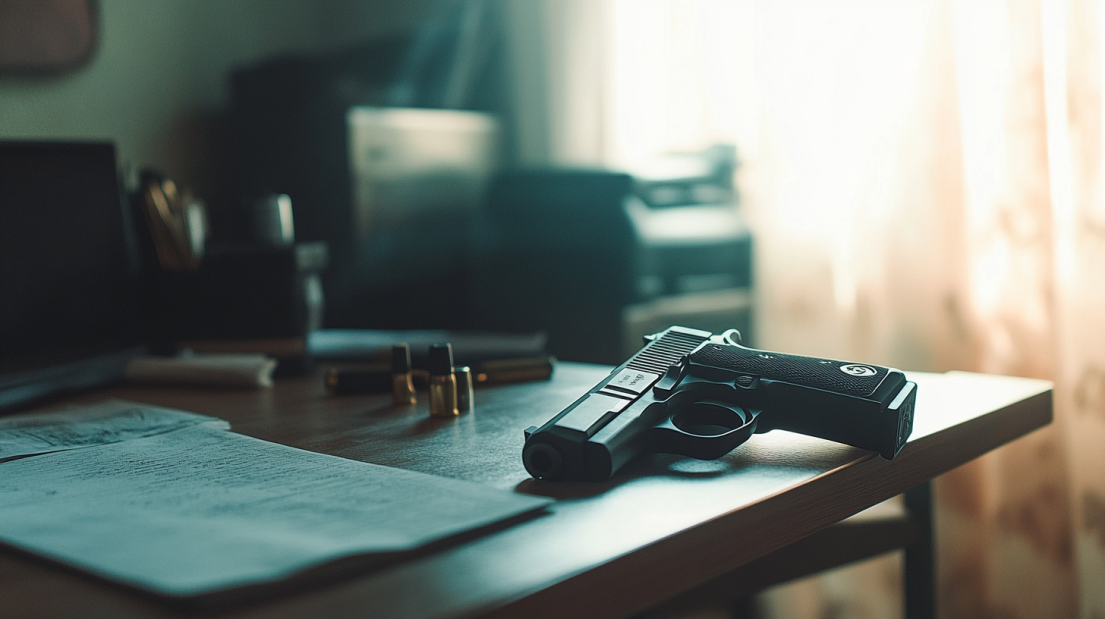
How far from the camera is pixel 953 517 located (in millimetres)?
1369

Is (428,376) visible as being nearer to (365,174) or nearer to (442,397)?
(442,397)

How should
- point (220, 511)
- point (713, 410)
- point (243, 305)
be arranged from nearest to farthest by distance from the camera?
point (220, 511) < point (713, 410) < point (243, 305)

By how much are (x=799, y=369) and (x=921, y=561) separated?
58cm

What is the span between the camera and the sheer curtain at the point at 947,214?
3.93ft

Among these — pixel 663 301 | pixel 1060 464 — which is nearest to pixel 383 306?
pixel 663 301

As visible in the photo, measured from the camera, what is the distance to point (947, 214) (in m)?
1.34

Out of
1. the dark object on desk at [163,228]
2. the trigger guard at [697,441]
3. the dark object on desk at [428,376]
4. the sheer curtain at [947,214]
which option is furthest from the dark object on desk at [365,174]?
the trigger guard at [697,441]

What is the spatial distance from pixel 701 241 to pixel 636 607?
3.93ft

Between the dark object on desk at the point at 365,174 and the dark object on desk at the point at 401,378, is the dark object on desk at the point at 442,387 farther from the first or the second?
the dark object on desk at the point at 365,174

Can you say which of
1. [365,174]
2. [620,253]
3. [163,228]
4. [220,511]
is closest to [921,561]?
[620,253]

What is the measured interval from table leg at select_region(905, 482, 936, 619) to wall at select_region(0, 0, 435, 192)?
50.2 inches

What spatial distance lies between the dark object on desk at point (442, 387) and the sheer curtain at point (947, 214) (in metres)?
0.96

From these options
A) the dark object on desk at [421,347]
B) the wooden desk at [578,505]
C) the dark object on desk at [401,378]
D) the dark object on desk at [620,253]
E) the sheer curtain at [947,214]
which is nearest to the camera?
the wooden desk at [578,505]

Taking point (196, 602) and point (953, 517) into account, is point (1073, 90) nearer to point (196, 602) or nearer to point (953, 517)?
point (953, 517)
